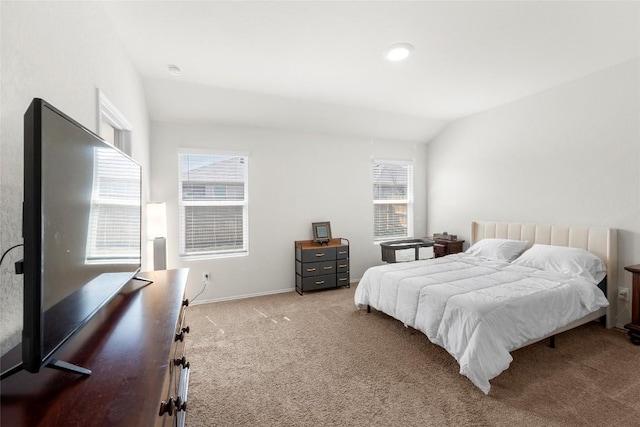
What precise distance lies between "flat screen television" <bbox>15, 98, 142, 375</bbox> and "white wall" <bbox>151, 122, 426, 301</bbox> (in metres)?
2.60

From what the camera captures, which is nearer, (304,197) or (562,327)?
(562,327)

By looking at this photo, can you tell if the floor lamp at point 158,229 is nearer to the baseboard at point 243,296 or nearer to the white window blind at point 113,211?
the baseboard at point 243,296

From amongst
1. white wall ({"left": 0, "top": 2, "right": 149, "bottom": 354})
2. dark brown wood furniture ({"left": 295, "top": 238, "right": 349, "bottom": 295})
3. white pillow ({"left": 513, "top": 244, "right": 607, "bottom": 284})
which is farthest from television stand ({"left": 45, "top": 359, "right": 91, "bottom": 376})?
white pillow ({"left": 513, "top": 244, "right": 607, "bottom": 284})

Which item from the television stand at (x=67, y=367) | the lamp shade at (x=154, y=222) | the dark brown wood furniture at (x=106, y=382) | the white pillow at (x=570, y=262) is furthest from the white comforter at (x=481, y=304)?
the lamp shade at (x=154, y=222)

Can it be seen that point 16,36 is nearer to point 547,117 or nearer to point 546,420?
point 546,420

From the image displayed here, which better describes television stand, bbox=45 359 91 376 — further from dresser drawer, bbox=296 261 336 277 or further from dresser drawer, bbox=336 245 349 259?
dresser drawer, bbox=336 245 349 259

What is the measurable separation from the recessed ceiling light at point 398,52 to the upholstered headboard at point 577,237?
277 centimetres

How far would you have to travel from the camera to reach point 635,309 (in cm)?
288

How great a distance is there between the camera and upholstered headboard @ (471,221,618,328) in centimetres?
312

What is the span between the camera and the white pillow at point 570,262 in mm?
3043

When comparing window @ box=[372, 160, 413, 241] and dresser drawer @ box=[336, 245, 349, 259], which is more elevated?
window @ box=[372, 160, 413, 241]

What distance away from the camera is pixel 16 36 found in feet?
3.71

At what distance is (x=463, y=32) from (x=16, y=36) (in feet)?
9.22

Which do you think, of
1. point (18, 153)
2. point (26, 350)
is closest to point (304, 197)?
point (18, 153)
